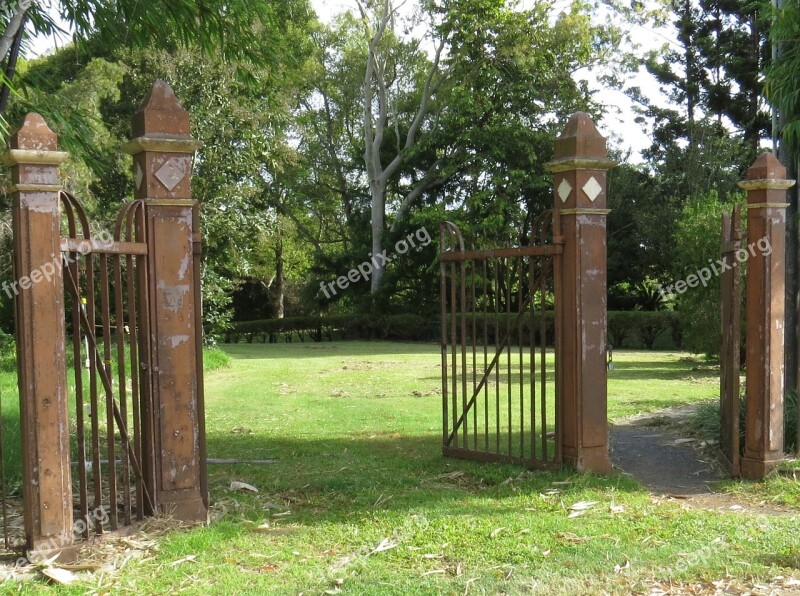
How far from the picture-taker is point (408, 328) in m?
28.9

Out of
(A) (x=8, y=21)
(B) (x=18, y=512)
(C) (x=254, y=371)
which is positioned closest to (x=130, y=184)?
(C) (x=254, y=371)

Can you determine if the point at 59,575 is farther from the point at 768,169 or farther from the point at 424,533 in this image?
the point at 768,169

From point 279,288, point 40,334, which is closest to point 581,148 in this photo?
point 40,334

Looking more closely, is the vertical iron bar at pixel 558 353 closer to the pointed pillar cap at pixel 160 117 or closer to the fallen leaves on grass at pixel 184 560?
the pointed pillar cap at pixel 160 117

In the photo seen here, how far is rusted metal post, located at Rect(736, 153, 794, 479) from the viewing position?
20.1 ft

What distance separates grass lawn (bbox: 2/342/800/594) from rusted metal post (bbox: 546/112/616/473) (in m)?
0.35

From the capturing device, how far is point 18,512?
538 centimetres

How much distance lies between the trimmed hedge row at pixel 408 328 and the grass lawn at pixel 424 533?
47.8 feet

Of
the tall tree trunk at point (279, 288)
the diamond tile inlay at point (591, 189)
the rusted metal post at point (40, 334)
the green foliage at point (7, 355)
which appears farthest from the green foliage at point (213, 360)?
the tall tree trunk at point (279, 288)

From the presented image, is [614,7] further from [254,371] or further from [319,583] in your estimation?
[319,583]

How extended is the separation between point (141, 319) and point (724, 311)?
4641 millimetres

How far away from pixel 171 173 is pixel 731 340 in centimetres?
439

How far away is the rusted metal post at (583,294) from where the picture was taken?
618cm

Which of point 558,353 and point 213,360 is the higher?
point 558,353
